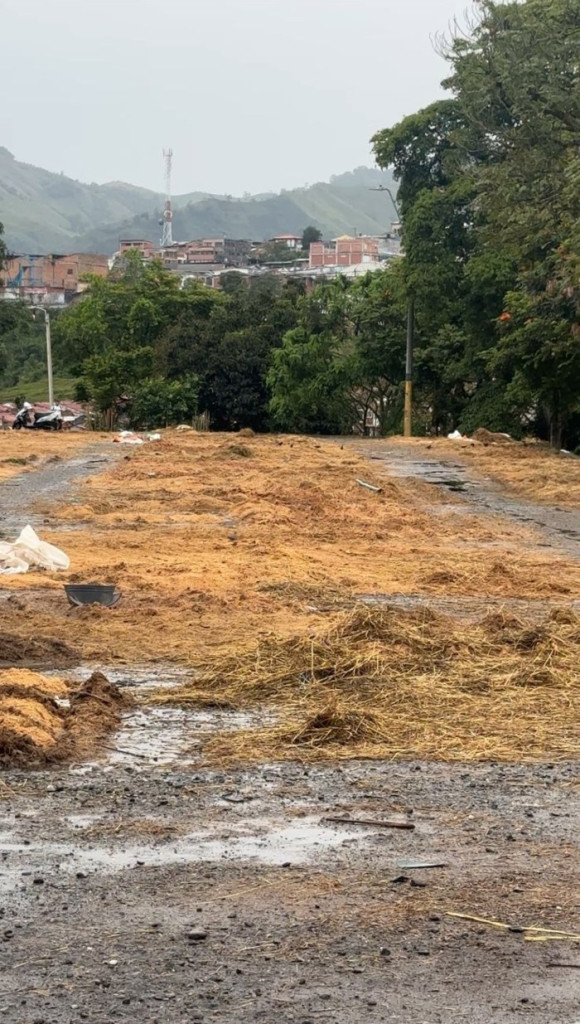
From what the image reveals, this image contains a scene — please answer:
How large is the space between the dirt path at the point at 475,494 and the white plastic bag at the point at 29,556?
18.5ft

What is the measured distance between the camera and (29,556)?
1205 centimetres

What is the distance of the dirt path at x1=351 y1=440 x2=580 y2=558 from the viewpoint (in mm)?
16500

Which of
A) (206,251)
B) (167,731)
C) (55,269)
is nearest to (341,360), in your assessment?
(167,731)

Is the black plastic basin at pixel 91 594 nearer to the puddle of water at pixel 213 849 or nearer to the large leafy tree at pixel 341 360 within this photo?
the puddle of water at pixel 213 849

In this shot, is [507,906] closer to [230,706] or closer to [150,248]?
[230,706]

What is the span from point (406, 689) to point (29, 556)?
5562mm

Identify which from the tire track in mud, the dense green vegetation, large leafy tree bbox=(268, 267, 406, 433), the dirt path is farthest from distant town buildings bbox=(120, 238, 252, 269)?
the tire track in mud

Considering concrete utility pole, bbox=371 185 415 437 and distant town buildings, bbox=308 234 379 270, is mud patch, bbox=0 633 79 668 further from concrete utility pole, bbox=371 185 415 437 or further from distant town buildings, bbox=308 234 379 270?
distant town buildings, bbox=308 234 379 270

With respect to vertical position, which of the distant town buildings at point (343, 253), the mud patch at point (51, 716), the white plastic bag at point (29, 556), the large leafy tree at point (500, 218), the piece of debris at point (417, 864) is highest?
the distant town buildings at point (343, 253)

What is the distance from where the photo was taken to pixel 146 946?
3967mm

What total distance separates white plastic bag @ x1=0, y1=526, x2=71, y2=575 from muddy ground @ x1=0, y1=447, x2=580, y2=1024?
5736 millimetres

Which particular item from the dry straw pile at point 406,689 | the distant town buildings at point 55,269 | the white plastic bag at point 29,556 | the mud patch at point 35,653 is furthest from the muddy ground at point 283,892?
the distant town buildings at point 55,269

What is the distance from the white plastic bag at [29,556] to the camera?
39.1 ft

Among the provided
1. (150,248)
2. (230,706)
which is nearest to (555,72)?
(230,706)
